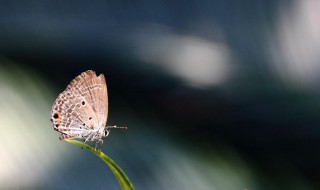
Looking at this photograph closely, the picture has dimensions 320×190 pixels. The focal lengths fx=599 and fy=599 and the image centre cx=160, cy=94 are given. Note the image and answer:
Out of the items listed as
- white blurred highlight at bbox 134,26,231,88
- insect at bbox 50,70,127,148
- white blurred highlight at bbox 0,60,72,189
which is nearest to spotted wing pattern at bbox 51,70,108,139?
insect at bbox 50,70,127,148

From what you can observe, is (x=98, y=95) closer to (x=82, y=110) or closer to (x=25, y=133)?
(x=82, y=110)

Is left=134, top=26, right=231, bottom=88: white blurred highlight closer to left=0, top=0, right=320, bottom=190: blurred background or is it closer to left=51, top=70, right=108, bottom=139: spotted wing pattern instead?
left=0, top=0, right=320, bottom=190: blurred background

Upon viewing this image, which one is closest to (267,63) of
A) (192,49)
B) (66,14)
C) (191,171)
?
(192,49)

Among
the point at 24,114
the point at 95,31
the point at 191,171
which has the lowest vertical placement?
the point at 191,171

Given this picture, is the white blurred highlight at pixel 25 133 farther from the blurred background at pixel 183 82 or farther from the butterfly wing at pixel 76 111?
the butterfly wing at pixel 76 111

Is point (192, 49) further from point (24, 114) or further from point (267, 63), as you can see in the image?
point (24, 114)

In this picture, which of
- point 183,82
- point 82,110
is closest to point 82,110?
point 82,110
